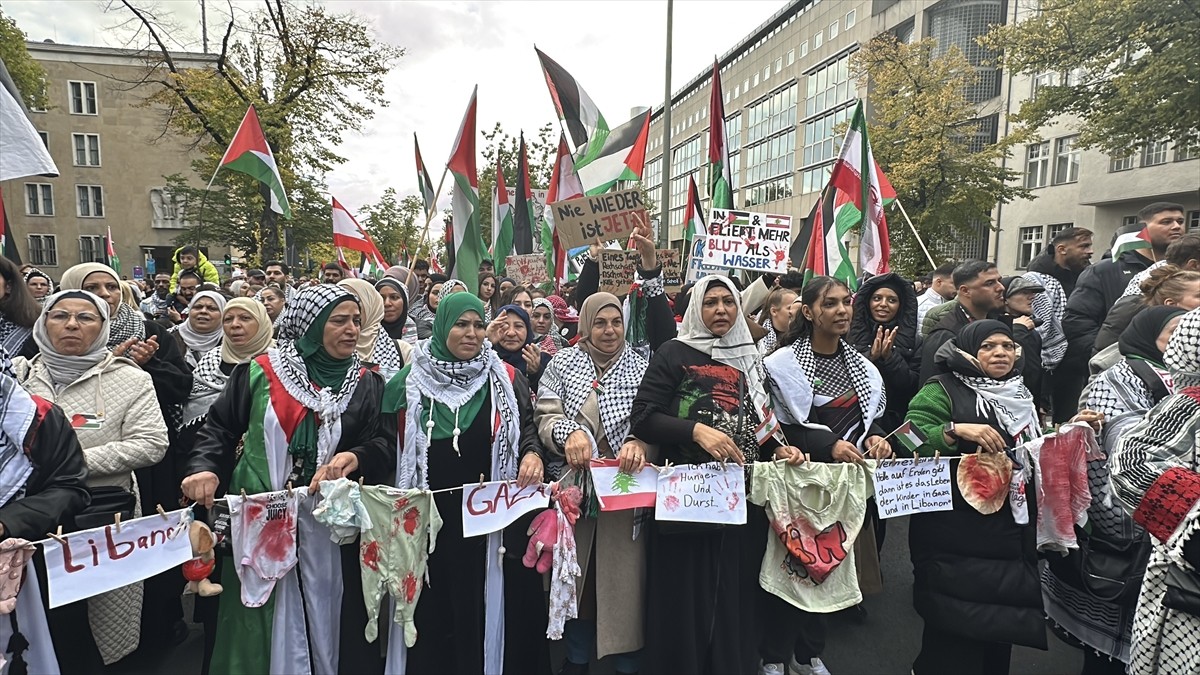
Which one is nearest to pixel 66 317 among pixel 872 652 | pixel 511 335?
pixel 511 335

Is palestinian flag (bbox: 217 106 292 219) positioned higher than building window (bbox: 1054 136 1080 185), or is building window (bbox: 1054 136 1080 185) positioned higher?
building window (bbox: 1054 136 1080 185)

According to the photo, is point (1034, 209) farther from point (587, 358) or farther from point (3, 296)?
point (3, 296)

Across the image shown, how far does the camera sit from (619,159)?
258 inches

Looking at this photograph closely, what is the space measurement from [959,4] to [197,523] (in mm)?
35166

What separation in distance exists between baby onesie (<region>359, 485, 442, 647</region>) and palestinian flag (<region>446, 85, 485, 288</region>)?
3639 millimetres

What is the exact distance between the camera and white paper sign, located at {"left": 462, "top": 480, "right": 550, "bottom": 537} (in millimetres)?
2725

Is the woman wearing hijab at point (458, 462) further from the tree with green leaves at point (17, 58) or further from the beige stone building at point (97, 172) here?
the beige stone building at point (97, 172)

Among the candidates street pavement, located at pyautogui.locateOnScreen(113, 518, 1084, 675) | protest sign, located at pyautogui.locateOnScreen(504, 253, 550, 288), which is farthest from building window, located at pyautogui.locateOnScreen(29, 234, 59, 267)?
street pavement, located at pyautogui.locateOnScreen(113, 518, 1084, 675)

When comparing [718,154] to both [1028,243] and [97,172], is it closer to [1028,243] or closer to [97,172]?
[1028,243]

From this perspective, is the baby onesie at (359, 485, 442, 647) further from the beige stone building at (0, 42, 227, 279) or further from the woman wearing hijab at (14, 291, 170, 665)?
the beige stone building at (0, 42, 227, 279)

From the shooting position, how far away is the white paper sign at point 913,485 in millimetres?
2881

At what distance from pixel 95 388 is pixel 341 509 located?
1354 mm

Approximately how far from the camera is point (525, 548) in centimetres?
304

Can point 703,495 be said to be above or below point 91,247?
below
